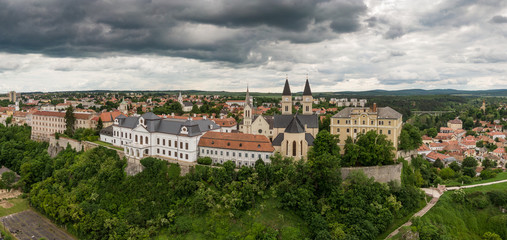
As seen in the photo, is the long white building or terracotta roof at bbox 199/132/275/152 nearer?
terracotta roof at bbox 199/132/275/152

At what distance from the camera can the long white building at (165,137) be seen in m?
57.1

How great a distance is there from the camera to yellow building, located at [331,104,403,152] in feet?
185

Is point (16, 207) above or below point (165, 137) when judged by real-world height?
below

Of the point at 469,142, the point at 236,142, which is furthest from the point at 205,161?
the point at 469,142

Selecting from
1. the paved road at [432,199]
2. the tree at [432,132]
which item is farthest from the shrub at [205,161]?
the tree at [432,132]

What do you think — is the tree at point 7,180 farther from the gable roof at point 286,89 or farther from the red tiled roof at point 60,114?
the gable roof at point 286,89

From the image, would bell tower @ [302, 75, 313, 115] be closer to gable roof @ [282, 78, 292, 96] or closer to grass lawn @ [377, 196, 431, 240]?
gable roof @ [282, 78, 292, 96]

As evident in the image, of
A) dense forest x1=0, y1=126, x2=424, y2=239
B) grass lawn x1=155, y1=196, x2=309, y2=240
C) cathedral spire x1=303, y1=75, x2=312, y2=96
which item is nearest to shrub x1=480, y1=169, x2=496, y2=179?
dense forest x1=0, y1=126, x2=424, y2=239

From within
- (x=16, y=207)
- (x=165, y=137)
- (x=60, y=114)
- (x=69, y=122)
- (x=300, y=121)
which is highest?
(x=60, y=114)

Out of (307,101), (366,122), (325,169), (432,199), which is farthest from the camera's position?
(307,101)

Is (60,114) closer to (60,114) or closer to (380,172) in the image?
(60,114)

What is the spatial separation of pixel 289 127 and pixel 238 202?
52.6ft

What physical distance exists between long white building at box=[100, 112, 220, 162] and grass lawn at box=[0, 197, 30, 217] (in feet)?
83.5

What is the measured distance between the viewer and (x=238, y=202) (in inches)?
1829
